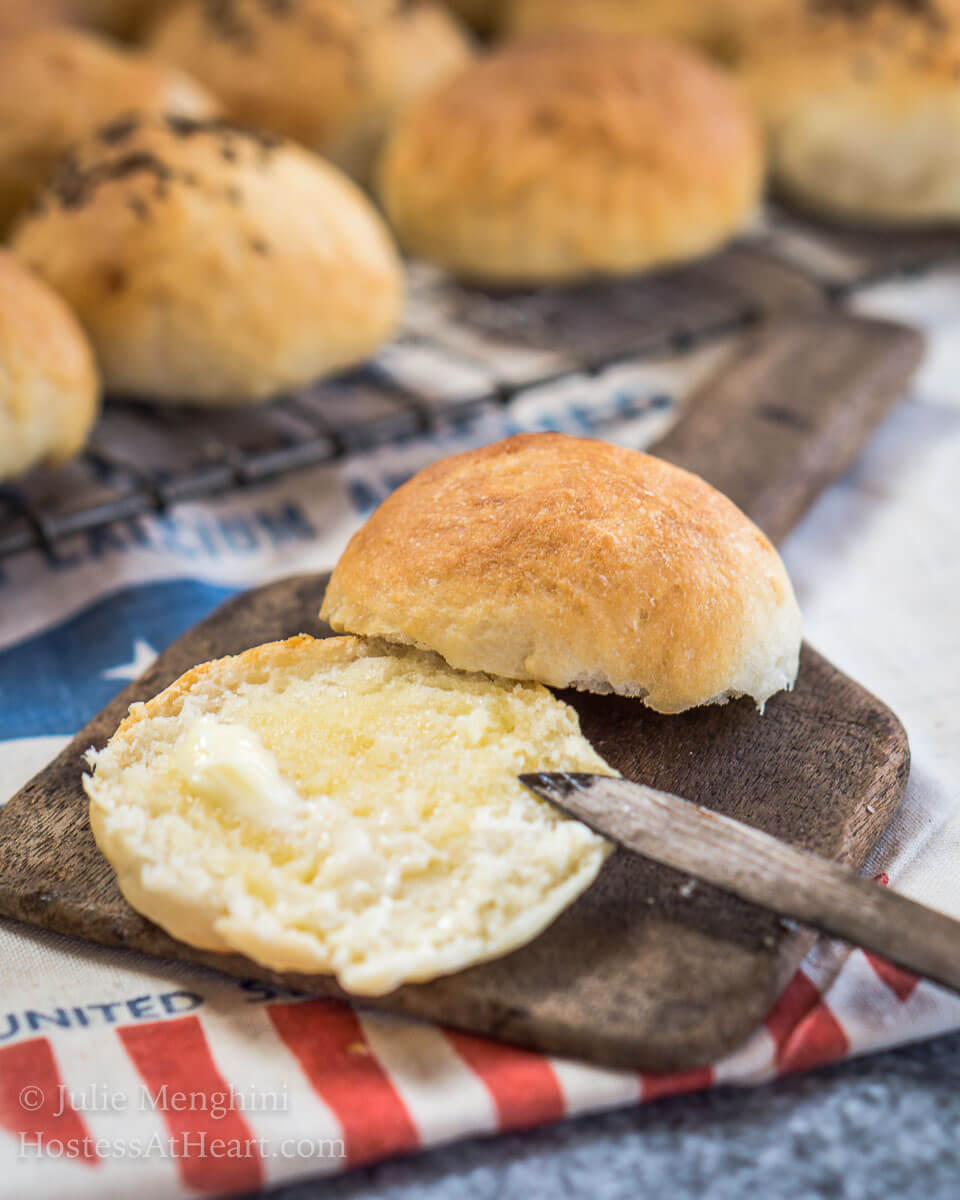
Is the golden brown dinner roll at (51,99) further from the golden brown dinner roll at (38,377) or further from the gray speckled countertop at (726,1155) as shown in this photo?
the gray speckled countertop at (726,1155)

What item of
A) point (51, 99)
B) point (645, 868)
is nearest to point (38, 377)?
point (51, 99)

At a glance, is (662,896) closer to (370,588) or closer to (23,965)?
(370,588)

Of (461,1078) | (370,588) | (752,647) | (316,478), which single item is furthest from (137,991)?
(316,478)

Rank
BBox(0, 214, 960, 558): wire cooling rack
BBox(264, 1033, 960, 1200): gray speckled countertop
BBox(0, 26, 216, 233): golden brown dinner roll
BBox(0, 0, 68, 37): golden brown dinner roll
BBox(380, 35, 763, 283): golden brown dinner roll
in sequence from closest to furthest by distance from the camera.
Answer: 1. BBox(264, 1033, 960, 1200): gray speckled countertop
2. BBox(0, 214, 960, 558): wire cooling rack
3. BBox(0, 26, 216, 233): golden brown dinner roll
4. BBox(380, 35, 763, 283): golden brown dinner roll
5. BBox(0, 0, 68, 37): golden brown dinner roll

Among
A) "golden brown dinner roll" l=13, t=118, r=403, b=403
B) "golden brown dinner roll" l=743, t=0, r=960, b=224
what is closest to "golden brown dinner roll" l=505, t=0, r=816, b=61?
"golden brown dinner roll" l=743, t=0, r=960, b=224

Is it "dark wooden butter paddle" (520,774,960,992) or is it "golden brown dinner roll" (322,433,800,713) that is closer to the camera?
"dark wooden butter paddle" (520,774,960,992)

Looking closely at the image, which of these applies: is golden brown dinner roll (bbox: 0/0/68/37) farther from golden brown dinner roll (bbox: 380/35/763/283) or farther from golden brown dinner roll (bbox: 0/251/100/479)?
golden brown dinner roll (bbox: 0/251/100/479)
